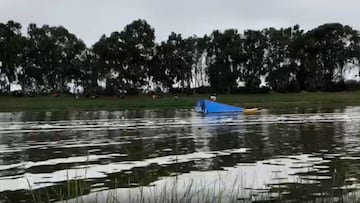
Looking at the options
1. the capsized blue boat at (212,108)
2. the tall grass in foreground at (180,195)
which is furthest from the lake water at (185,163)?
the capsized blue boat at (212,108)

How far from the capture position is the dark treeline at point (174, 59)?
4011 inches

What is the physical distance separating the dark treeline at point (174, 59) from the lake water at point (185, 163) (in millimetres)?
72692

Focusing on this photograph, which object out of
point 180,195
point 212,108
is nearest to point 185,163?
point 180,195

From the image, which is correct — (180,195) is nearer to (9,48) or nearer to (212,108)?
(212,108)

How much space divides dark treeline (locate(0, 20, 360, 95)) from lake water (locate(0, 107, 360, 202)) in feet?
238

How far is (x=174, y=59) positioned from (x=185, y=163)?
291 ft

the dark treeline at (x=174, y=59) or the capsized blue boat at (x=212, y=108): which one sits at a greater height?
the dark treeline at (x=174, y=59)

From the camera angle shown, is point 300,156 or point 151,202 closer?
point 151,202

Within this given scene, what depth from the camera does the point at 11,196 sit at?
13039 mm

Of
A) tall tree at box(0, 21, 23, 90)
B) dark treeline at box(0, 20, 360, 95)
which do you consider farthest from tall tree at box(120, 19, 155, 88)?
tall tree at box(0, 21, 23, 90)

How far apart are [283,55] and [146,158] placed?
93373mm

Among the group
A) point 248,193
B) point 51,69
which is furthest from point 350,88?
point 248,193

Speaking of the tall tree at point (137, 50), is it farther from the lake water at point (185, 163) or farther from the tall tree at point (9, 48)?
the lake water at point (185, 163)

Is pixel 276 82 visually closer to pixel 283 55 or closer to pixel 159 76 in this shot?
pixel 283 55
